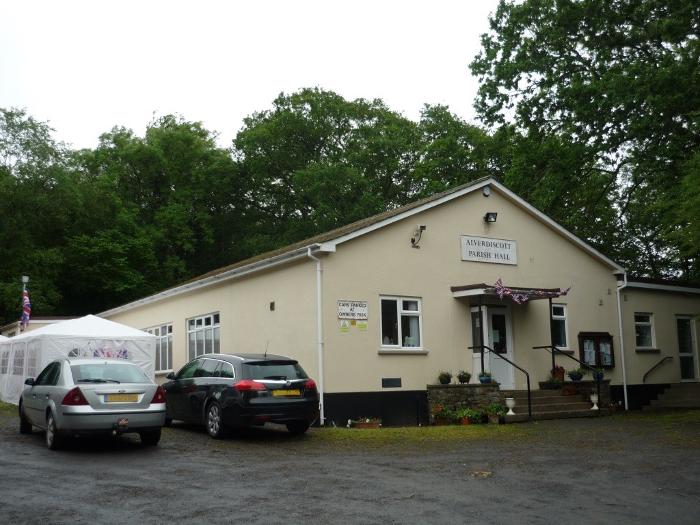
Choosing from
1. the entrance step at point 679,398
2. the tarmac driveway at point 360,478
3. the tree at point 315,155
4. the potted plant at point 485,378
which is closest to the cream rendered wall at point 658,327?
the entrance step at point 679,398

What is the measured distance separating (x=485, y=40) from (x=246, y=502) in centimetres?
2007

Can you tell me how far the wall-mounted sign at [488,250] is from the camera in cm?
1988

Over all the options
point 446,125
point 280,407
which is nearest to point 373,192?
point 446,125

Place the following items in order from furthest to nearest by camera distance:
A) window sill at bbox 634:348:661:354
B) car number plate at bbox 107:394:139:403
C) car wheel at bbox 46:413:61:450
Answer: window sill at bbox 634:348:661:354 < car wheel at bbox 46:413:61:450 < car number plate at bbox 107:394:139:403

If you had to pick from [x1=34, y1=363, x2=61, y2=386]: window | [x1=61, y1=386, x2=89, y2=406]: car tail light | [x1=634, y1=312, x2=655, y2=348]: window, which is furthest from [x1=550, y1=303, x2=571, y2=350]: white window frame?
[x1=61, y1=386, x2=89, y2=406]: car tail light

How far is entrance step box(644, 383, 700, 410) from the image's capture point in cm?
2258

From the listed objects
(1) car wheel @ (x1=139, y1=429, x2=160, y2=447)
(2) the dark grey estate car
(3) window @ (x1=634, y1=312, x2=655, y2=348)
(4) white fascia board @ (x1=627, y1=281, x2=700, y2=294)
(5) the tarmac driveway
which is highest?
(4) white fascia board @ (x1=627, y1=281, x2=700, y2=294)

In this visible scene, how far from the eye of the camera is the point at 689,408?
21.8m

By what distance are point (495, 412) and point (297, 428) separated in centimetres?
484

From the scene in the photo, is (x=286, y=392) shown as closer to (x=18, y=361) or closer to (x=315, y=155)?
(x=18, y=361)

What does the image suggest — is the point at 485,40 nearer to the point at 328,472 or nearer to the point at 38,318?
the point at 328,472

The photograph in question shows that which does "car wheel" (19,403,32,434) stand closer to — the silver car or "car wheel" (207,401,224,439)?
the silver car

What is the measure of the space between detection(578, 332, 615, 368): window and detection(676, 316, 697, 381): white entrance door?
3578mm

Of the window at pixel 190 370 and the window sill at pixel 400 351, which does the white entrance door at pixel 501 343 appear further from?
the window at pixel 190 370
